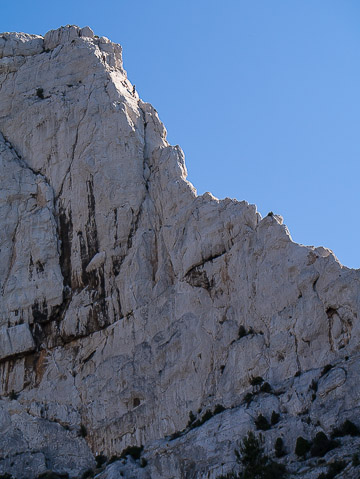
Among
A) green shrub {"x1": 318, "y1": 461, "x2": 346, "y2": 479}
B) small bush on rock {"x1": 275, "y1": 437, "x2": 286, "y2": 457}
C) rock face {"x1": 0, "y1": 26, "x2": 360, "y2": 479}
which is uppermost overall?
rock face {"x1": 0, "y1": 26, "x2": 360, "y2": 479}

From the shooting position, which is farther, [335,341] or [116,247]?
[116,247]

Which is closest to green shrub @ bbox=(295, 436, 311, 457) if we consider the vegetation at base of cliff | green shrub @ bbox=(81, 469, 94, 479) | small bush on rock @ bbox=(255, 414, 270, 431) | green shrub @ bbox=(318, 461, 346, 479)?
the vegetation at base of cliff

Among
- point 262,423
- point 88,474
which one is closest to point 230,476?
point 262,423

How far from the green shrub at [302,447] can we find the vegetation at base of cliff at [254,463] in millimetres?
1154

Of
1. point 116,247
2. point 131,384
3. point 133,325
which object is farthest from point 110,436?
point 116,247

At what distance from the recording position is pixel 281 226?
60.1 meters

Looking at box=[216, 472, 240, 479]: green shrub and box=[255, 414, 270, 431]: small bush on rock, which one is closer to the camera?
box=[216, 472, 240, 479]: green shrub

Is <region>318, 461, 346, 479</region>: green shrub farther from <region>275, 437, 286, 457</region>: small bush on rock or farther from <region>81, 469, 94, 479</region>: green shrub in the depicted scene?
<region>81, 469, 94, 479</region>: green shrub

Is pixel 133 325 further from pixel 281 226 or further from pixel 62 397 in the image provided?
pixel 281 226

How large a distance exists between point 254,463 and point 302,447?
2647 millimetres

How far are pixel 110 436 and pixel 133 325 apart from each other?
7813 mm

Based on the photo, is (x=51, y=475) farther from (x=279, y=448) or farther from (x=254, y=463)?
(x=279, y=448)

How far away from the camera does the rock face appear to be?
5344 centimetres

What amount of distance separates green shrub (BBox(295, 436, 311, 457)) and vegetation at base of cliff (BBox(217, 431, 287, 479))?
1154 millimetres
